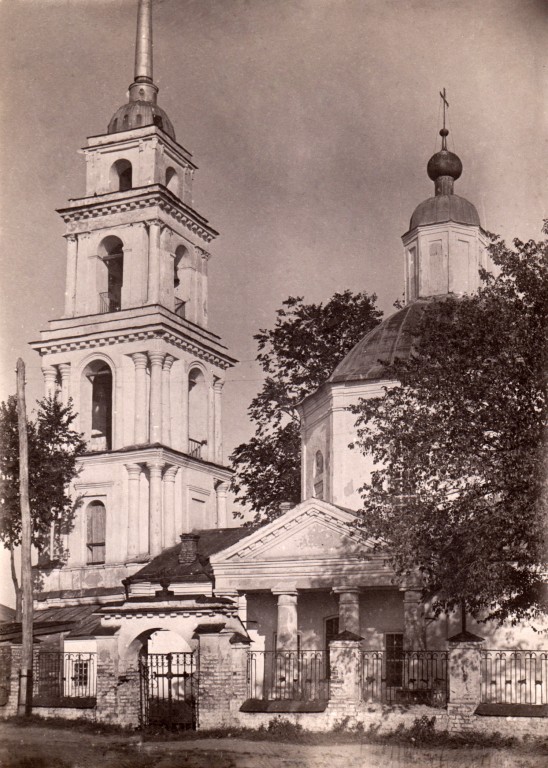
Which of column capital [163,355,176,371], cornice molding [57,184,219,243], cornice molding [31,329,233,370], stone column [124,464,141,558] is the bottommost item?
stone column [124,464,141,558]

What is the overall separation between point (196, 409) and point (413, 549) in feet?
65.6

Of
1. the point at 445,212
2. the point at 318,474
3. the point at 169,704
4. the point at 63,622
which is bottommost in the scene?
the point at 169,704

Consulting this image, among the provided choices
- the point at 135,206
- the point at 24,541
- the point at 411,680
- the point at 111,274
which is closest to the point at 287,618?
the point at 24,541

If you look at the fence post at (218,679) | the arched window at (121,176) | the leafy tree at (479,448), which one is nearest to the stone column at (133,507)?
the arched window at (121,176)

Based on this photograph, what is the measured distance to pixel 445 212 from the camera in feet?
111

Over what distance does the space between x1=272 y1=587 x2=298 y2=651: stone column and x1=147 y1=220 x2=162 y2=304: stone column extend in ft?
38.5

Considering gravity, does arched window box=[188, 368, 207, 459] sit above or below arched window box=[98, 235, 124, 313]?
below

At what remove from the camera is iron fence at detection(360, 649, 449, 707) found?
18469mm

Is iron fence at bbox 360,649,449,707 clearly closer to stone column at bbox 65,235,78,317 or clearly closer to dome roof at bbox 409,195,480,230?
dome roof at bbox 409,195,480,230

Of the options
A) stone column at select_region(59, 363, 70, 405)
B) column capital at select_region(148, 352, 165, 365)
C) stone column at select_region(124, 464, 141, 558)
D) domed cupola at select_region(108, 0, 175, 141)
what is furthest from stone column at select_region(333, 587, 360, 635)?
domed cupola at select_region(108, 0, 175, 141)

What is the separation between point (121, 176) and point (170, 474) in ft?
33.1

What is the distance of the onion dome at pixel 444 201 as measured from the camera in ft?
111

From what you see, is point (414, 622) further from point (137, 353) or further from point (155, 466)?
point (137, 353)

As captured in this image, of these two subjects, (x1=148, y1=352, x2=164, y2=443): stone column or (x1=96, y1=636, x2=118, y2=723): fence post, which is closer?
(x1=96, y1=636, x2=118, y2=723): fence post
